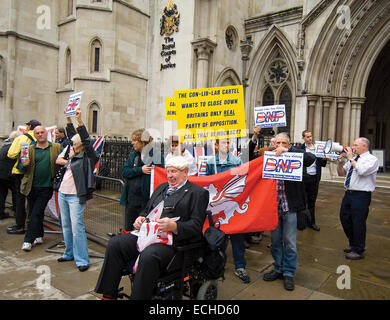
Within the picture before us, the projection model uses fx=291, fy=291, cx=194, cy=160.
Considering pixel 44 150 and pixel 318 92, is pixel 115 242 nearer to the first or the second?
pixel 44 150

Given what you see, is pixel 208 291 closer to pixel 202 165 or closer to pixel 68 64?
pixel 202 165

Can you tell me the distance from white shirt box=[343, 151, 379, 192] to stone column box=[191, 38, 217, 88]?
419 inches

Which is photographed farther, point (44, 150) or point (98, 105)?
point (98, 105)

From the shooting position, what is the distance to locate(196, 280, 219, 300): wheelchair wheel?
9.11 feet

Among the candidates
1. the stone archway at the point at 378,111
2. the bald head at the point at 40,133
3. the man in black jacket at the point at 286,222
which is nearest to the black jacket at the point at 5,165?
the bald head at the point at 40,133

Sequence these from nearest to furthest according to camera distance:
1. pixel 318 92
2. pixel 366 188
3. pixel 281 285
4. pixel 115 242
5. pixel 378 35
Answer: pixel 115 242, pixel 281 285, pixel 366 188, pixel 378 35, pixel 318 92

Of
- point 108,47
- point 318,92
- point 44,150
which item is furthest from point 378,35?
point 44,150

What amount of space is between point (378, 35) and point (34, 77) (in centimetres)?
1666

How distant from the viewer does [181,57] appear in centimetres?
1520

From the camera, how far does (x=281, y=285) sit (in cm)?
367

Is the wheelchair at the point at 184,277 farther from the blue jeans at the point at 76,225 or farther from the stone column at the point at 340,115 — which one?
the stone column at the point at 340,115

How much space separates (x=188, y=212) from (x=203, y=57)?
1271 cm

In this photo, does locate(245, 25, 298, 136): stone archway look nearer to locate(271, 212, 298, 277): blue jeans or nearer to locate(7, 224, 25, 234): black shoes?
locate(271, 212, 298, 277): blue jeans

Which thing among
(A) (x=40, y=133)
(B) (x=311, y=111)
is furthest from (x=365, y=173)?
(B) (x=311, y=111)
